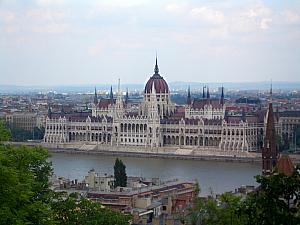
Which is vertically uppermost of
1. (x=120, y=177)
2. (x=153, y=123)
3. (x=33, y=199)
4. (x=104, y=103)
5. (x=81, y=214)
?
(x=33, y=199)

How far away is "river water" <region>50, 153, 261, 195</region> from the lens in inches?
846

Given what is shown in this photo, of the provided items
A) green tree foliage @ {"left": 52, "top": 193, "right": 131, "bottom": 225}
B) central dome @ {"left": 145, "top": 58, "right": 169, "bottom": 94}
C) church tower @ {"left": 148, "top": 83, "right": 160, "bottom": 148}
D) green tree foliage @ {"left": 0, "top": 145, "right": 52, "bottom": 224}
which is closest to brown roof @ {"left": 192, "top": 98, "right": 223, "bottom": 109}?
central dome @ {"left": 145, "top": 58, "right": 169, "bottom": 94}

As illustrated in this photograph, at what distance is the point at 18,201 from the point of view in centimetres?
625

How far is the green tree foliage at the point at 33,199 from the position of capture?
20.0 ft

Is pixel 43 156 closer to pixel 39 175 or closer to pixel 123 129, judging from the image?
pixel 39 175

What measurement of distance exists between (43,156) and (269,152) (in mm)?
9799

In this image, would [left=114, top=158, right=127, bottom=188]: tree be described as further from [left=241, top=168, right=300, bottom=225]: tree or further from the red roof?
the red roof

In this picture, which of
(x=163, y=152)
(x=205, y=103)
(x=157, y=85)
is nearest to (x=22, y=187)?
(x=163, y=152)

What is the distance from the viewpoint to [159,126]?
36.1 metres

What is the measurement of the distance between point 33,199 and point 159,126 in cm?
2890

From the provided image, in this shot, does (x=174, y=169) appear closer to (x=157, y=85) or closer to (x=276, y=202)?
(x=157, y=85)

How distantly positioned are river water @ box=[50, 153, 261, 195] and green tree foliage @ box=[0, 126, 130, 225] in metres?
10.1

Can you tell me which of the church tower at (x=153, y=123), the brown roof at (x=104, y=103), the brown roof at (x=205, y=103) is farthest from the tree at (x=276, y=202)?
the brown roof at (x=104, y=103)

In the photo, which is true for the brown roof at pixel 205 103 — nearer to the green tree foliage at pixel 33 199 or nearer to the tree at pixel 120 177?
the tree at pixel 120 177
